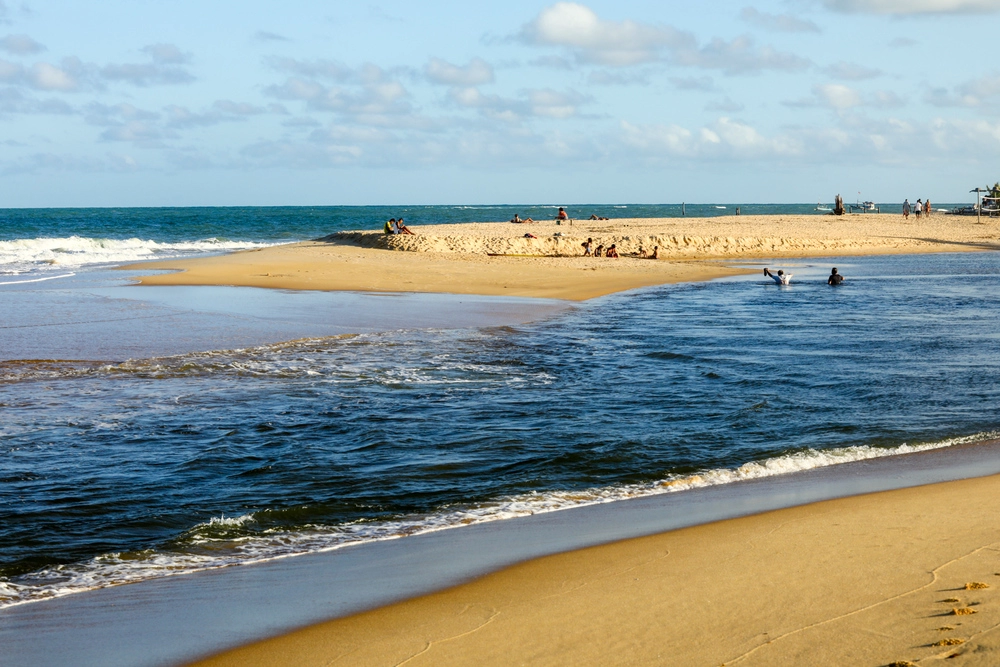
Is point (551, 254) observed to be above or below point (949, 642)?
above

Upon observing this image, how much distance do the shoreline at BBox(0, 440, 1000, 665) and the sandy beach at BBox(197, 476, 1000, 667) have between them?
0.03 metres

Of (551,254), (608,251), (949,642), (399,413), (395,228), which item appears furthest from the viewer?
(395,228)

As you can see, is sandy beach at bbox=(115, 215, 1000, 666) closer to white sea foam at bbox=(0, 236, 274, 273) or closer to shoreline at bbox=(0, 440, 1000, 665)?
shoreline at bbox=(0, 440, 1000, 665)

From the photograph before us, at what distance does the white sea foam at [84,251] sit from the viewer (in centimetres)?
3566

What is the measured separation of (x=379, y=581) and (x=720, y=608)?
1.92m

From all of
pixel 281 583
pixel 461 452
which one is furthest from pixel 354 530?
pixel 461 452

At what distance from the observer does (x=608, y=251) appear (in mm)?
34875

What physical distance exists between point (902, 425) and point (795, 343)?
233 inches

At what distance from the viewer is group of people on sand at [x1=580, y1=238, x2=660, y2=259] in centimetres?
3489

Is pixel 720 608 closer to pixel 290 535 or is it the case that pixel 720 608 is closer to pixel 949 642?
pixel 949 642

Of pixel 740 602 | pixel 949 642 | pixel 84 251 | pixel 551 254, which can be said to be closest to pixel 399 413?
pixel 740 602

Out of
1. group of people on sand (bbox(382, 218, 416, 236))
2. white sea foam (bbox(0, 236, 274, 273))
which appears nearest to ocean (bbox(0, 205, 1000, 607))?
white sea foam (bbox(0, 236, 274, 273))

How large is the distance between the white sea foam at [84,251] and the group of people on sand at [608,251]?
18529 mm

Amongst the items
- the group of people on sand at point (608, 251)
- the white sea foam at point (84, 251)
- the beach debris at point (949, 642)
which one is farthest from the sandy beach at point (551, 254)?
the beach debris at point (949, 642)
